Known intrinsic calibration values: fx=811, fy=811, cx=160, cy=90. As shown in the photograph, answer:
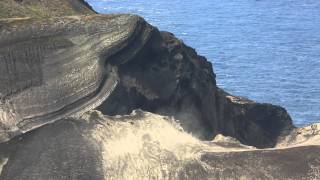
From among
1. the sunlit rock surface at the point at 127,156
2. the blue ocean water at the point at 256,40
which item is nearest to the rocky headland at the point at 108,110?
the sunlit rock surface at the point at 127,156

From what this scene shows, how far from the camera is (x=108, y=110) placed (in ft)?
41.3

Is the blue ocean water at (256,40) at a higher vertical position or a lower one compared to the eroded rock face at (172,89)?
lower

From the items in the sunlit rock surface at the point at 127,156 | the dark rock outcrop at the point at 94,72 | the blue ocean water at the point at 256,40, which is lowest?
the blue ocean water at the point at 256,40

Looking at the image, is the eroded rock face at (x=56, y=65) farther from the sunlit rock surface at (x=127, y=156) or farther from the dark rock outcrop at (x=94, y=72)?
the sunlit rock surface at (x=127, y=156)

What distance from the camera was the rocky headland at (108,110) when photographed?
11.6 m

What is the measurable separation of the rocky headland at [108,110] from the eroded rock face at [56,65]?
2cm

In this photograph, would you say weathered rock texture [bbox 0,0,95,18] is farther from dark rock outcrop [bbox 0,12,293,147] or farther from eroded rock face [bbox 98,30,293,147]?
eroded rock face [bbox 98,30,293,147]

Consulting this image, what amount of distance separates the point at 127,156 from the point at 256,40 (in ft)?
103

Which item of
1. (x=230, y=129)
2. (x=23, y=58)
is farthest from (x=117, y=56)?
(x=230, y=129)

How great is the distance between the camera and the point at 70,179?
11.3 metres

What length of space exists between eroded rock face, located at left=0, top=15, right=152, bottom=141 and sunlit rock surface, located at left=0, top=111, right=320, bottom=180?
322 millimetres

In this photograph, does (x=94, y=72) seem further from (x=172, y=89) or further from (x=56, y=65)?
(x=172, y=89)

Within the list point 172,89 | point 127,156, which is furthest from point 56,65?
point 172,89

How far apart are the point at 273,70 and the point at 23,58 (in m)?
23.5
